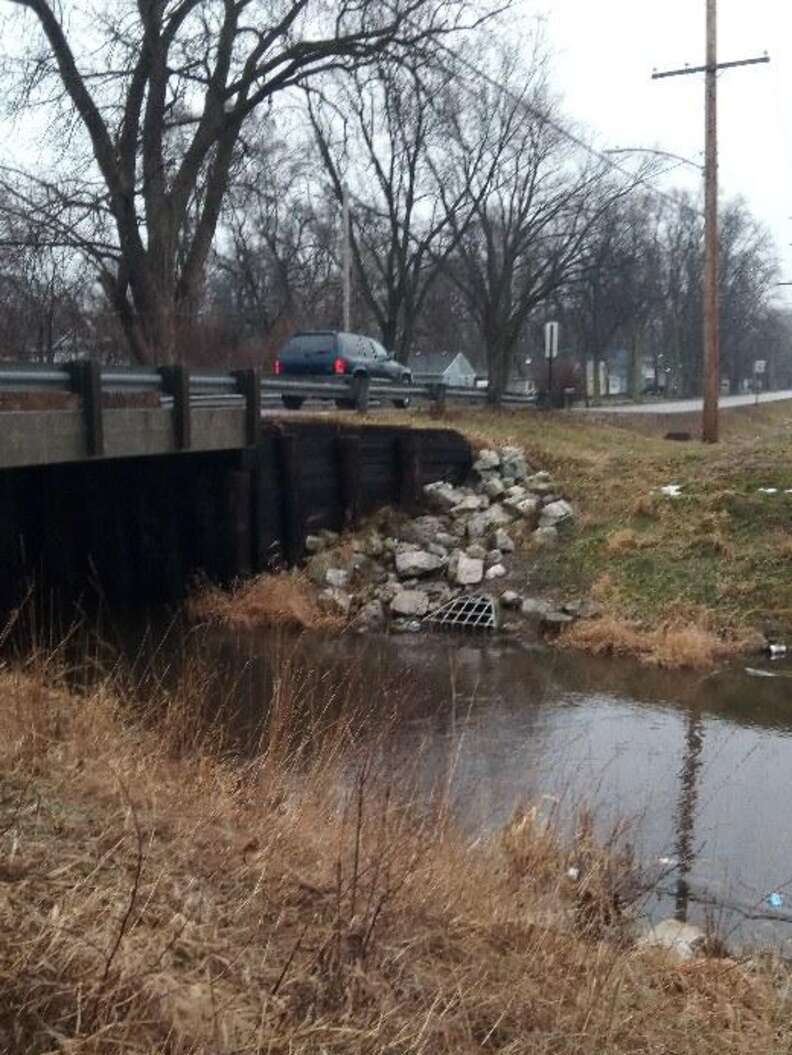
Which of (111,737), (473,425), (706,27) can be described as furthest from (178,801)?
(706,27)

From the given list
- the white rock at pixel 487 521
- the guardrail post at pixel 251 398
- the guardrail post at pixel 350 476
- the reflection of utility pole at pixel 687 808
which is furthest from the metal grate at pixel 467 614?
the reflection of utility pole at pixel 687 808

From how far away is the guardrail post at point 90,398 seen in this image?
46.9ft

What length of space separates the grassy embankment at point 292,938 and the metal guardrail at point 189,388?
28.2 feet

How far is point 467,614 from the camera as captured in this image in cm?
1784

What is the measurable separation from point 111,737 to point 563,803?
3.42 metres

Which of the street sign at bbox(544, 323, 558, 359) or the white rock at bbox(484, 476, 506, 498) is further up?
the street sign at bbox(544, 323, 558, 359)

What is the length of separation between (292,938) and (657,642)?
12.3m

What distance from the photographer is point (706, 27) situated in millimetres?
24938

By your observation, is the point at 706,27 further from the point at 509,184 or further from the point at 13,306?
the point at 13,306

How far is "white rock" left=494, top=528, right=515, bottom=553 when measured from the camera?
19.5 meters

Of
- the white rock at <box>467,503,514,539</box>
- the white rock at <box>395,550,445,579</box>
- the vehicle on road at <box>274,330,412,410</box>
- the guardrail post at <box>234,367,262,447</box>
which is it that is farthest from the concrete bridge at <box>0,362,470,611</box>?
the vehicle on road at <box>274,330,412,410</box>

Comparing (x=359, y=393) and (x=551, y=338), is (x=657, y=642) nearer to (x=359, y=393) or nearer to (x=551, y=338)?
(x=359, y=393)

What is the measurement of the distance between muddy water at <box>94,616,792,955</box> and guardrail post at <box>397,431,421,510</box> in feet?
14.7

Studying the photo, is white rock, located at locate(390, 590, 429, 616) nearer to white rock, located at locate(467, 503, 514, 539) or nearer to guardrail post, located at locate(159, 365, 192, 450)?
white rock, located at locate(467, 503, 514, 539)
